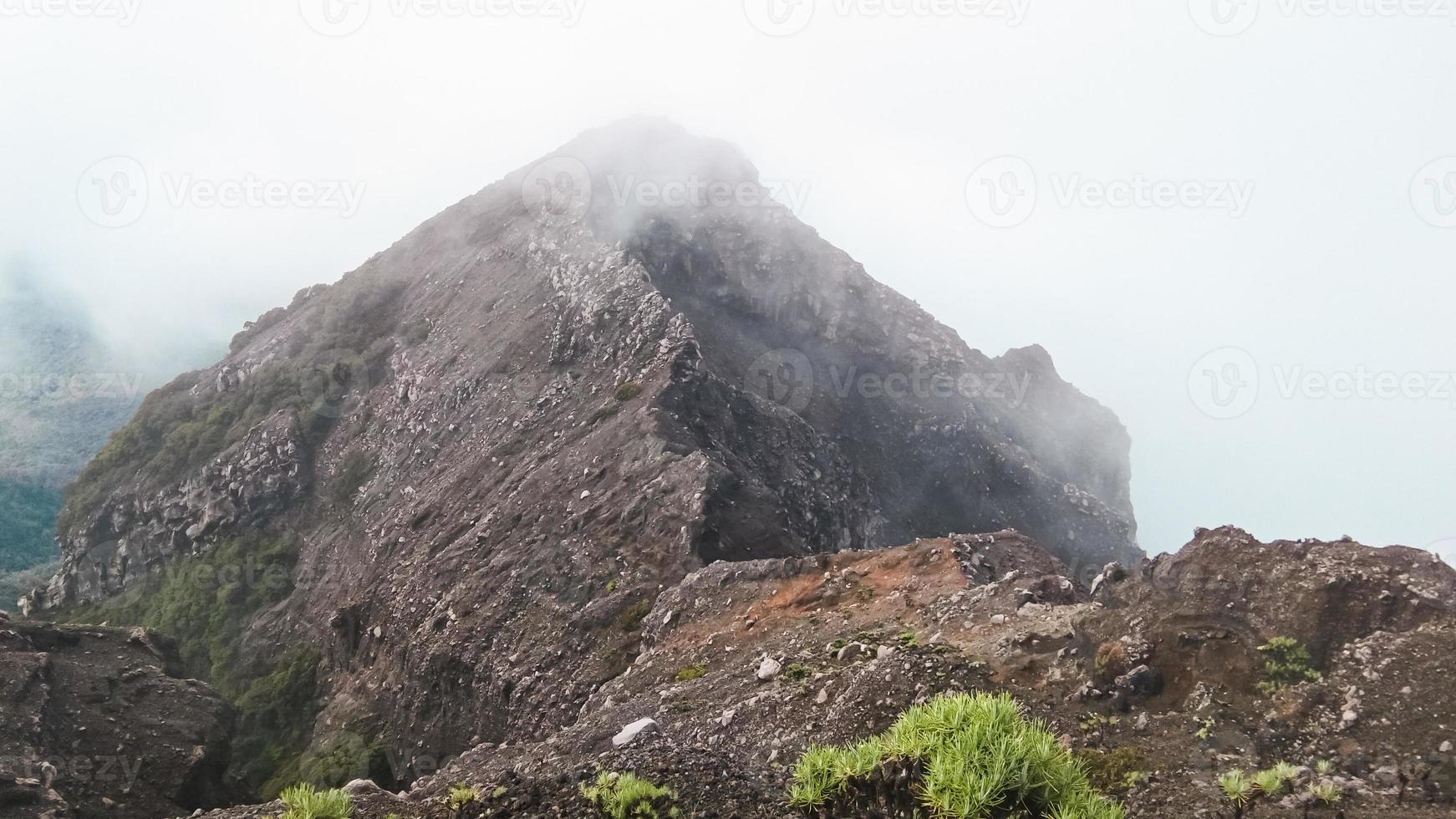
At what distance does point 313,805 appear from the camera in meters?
10.3

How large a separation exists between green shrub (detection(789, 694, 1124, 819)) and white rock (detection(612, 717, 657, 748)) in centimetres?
977

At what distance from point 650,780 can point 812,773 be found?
3.15m

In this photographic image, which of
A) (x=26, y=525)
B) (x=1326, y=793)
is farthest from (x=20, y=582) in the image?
(x=1326, y=793)

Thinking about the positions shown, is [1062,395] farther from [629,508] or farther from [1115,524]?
[629,508]

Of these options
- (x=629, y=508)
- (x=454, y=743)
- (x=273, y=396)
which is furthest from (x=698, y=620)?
(x=273, y=396)

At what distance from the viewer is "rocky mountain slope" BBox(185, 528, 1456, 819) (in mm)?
10891

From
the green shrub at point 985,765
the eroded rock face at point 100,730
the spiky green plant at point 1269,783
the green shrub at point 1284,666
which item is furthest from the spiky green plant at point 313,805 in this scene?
the eroded rock face at point 100,730

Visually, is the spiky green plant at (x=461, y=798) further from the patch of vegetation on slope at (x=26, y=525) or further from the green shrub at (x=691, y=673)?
the patch of vegetation on slope at (x=26, y=525)

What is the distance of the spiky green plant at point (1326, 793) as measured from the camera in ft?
32.8

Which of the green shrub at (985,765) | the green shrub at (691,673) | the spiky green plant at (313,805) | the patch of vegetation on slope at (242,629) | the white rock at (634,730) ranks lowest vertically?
the patch of vegetation on slope at (242,629)

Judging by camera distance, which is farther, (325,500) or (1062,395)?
(1062,395)

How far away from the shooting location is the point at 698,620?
27.9 m

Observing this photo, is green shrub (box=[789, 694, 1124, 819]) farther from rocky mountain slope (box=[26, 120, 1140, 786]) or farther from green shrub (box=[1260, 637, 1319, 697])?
rocky mountain slope (box=[26, 120, 1140, 786])

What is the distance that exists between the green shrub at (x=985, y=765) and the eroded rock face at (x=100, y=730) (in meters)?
24.7
